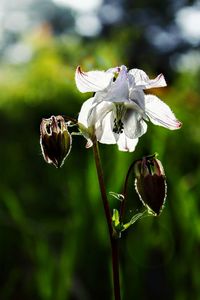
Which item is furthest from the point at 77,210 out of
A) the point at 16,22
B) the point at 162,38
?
the point at 16,22

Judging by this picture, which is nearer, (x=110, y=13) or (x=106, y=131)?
(x=106, y=131)

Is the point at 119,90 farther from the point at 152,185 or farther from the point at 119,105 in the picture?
the point at 152,185

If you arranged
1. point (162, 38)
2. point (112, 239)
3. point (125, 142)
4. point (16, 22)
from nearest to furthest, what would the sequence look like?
point (112, 239), point (125, 142), point (162, 38), point (16, 22)

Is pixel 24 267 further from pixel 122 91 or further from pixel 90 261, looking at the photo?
pixel 122 91

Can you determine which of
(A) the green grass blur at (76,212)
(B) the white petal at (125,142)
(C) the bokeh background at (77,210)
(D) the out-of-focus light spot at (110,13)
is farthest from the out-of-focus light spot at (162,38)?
(B) the white petal at (125,142)

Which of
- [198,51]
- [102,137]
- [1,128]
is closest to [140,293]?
[102,137]

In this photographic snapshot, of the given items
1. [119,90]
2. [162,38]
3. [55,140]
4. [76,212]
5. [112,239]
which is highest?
[162,38]
